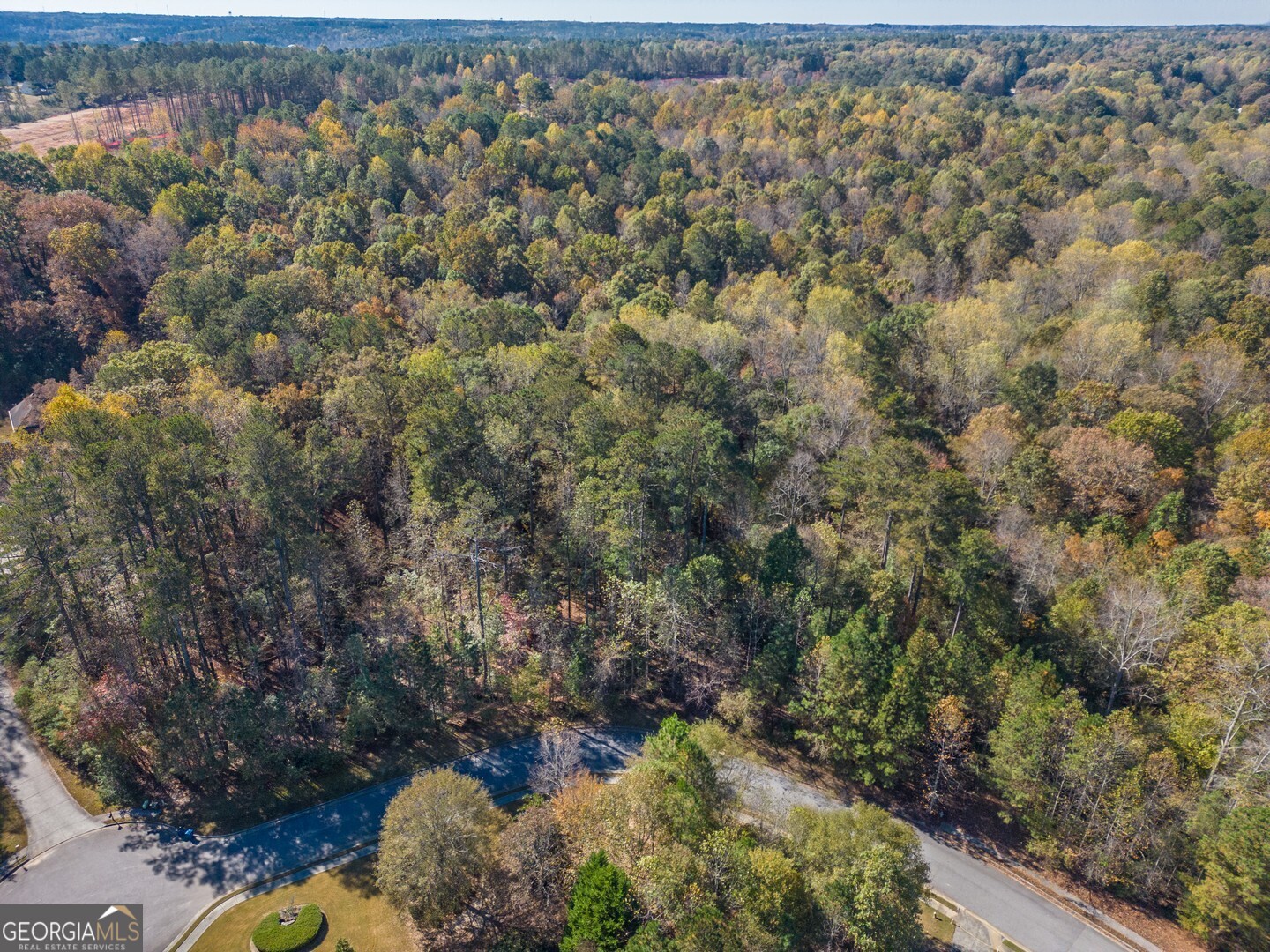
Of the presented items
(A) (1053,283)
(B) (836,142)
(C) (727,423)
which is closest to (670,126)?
(B) (836,142)

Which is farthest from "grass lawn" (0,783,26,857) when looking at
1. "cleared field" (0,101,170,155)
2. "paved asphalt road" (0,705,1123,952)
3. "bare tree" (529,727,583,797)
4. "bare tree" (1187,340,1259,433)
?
"cleared field" (0,101,170,155)

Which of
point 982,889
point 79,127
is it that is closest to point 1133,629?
point 982,889

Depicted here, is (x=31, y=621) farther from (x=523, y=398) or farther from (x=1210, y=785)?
(x=1210, y=785)

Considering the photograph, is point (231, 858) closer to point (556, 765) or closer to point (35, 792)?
point (35, 792)
